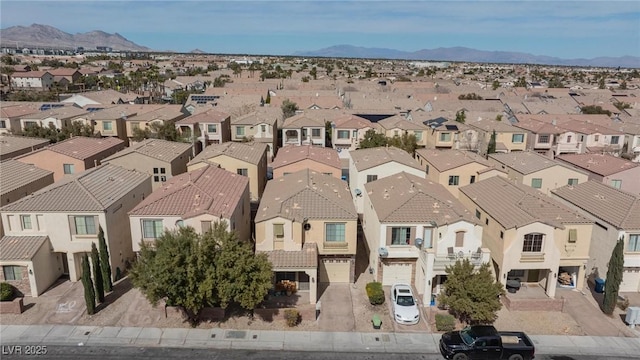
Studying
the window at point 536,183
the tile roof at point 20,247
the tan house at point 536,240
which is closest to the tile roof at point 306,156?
the tan house at point 536,240

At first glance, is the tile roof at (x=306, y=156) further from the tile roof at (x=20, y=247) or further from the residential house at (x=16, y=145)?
the residential house at (x=16, y=145)

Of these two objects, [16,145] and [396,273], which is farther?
[16,145]

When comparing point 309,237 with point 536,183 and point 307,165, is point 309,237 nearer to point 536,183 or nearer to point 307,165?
point 307,165

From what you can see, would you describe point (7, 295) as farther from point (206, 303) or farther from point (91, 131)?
point (91, 131)

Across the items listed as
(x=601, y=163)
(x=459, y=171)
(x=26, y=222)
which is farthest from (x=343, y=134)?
(x=26, y=222)

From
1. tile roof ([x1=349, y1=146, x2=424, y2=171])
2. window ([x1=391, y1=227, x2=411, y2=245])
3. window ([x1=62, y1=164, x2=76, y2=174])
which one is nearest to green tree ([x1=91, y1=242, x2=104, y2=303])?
window ([x1=391, y1=227, x2=411, y2=245])
